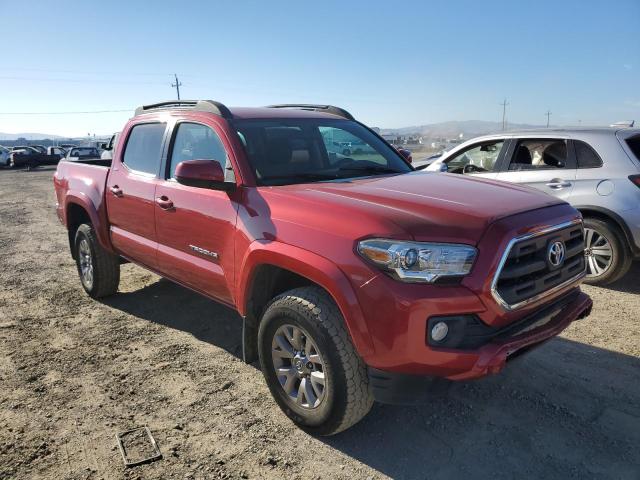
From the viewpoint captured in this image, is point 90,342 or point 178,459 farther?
point 90,342

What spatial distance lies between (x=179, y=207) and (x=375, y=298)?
6.43ft

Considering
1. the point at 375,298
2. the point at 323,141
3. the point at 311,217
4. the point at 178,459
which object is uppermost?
the point at 323,141

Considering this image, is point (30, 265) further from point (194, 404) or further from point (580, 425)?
point (580, 425)

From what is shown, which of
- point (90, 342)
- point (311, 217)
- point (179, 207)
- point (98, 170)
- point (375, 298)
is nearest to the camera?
point (375, 298)

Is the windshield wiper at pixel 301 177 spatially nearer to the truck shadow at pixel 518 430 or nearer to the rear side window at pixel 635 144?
the truck shadow at pixel 518 430

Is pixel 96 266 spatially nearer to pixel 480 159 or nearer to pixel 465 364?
pixel 465 364

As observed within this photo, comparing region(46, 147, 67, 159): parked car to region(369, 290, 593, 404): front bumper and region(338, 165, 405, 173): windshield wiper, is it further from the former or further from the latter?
region(369, 290, 593, 404): front bumper

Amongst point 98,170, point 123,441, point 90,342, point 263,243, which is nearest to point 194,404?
point 123,441

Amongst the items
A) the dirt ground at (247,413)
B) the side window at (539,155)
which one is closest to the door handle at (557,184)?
the side window at (539,155)

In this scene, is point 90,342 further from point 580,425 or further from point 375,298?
point 580,425

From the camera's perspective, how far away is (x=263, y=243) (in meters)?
2.93

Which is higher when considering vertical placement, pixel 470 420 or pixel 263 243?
pixel 263 243

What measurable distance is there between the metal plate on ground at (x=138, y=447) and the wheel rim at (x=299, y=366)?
81 cm

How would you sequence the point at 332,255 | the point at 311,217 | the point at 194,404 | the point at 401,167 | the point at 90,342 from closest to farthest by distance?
the point at 332,255 < the point at 311,217 < the point at 194,404 < the point at 401,167 < the point at 90,342
